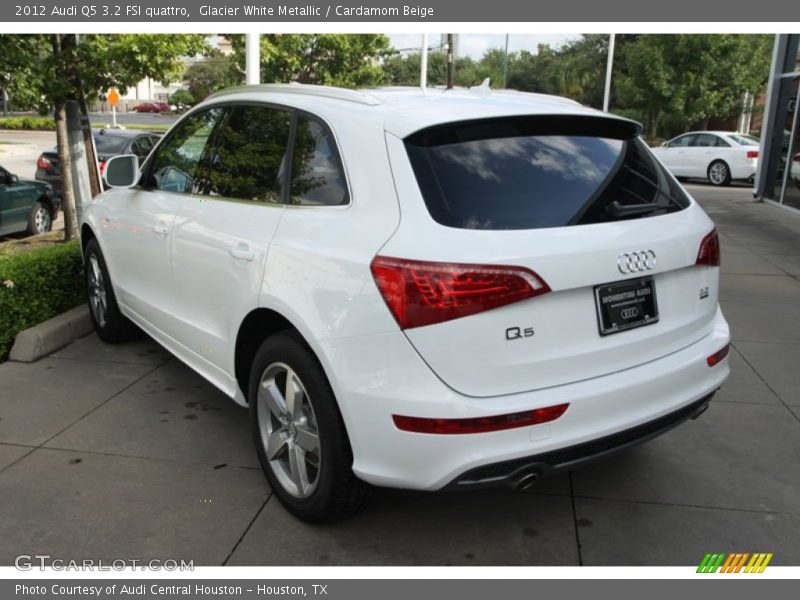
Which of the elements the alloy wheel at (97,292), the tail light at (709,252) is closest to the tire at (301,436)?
the tail light at (709,252)

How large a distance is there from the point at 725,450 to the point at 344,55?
2232 cm

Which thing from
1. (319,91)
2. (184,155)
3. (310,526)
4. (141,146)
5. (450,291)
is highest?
(319,91)

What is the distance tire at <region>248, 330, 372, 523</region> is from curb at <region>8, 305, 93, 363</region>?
263 cm

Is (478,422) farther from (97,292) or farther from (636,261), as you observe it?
(97,292)

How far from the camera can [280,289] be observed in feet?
10.1

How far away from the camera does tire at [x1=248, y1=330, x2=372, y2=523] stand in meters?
2.90

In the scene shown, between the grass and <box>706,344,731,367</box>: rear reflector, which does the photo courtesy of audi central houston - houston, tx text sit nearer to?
<box>706,344,731,367</box>: rear reflector

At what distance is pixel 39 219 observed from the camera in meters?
11.9

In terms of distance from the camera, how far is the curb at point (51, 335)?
17.4ft

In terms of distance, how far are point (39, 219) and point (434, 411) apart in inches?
439

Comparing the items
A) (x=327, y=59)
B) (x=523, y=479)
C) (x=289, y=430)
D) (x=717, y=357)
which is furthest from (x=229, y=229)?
(x=327, y=59)

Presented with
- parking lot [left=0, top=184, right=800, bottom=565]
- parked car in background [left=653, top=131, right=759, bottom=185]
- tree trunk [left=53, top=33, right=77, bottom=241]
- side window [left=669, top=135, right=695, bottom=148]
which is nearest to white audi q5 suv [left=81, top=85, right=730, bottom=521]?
parking lot [left=0, top=184, right=800, bottom=565]

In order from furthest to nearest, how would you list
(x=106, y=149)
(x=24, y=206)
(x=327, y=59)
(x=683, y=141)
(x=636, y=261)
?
1. (x=327, y=59)
2. (x=683, y=141)
3. (x=106, y=149)
4. (x=24, y=206)
5. (x=636, y=261)

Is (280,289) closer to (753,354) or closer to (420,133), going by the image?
(420,133)
